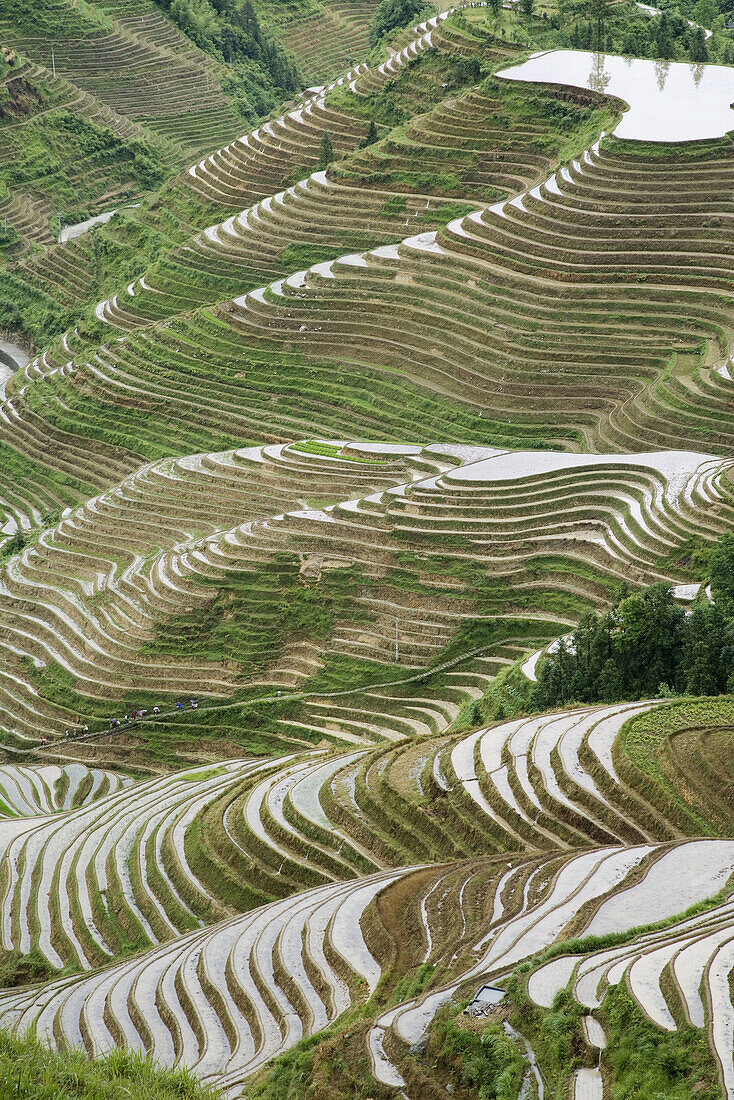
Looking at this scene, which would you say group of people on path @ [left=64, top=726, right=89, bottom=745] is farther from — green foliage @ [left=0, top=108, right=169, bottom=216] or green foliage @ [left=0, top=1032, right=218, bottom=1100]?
green foliage @ [left=0, top=108, right=169, bottom=216]

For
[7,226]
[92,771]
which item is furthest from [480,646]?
[7,226]

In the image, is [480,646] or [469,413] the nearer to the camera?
[480,646]

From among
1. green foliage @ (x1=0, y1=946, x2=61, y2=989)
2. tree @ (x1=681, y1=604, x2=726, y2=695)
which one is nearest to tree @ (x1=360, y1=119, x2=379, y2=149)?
tree @ (x1=681, y1=604, x2=726, y2=695)

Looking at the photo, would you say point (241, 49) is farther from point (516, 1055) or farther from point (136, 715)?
point (516, 1055)

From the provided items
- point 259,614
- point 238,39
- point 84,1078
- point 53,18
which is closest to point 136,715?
point 259,614

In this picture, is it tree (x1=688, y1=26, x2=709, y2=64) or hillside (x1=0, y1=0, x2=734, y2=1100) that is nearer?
hillside (x1=0, y1=0, x2=734, y2=1100)

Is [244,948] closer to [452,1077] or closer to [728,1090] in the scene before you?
[452,1077]
